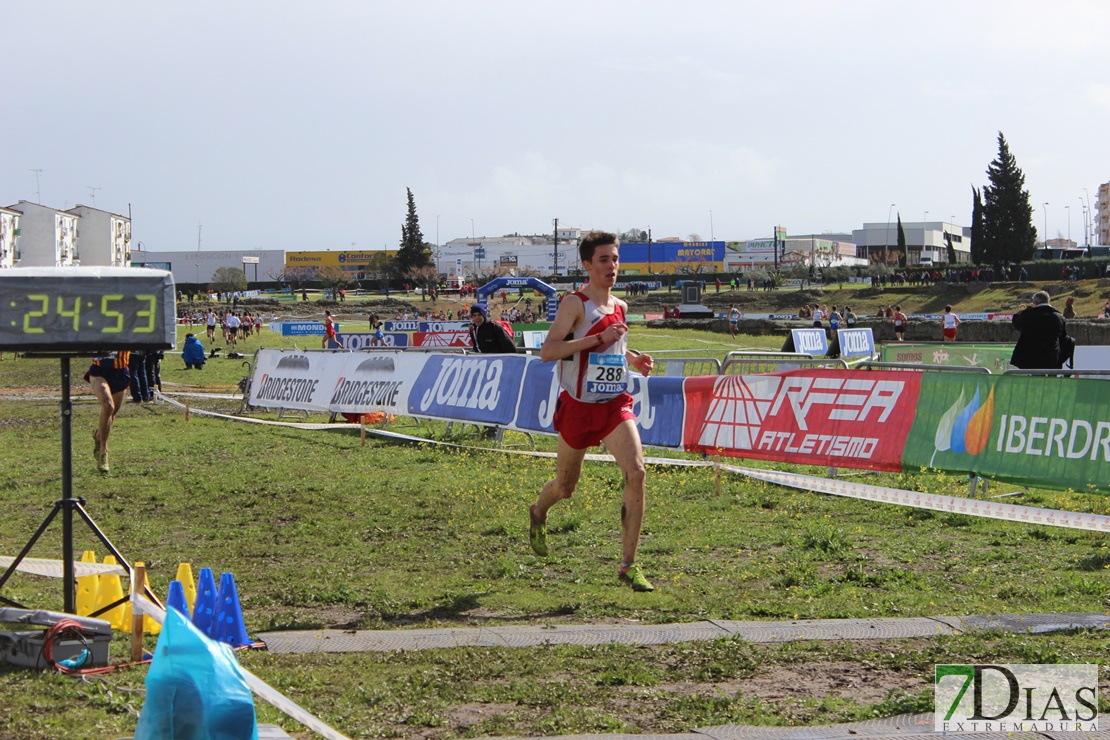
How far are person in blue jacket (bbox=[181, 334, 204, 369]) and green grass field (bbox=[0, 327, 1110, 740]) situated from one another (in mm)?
21971

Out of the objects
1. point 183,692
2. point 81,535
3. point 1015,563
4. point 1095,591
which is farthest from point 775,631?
point 81,535

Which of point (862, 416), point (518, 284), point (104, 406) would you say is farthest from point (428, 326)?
point (862, 416)

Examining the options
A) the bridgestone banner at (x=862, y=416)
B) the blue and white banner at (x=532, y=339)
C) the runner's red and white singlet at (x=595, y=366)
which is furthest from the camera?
the blue and white banner at (x=532, y=339)

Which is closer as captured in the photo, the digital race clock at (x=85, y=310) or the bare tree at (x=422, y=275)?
the digital race clock at (x=85, y=310)

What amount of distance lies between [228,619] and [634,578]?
94.7 inches

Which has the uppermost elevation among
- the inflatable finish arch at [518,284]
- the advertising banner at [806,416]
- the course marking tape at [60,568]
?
the inflatable finish arch at [518,284]

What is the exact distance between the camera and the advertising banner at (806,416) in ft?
38.5

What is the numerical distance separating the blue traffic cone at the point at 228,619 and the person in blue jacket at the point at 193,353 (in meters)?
32.0

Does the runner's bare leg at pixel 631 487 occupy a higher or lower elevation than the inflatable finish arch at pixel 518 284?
lower

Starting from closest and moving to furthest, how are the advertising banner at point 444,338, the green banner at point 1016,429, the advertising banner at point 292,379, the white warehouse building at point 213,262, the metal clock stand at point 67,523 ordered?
the metal clock stand at point 67,523 < the green banner at point 1016,429 < the advertising banner at point 292,379 < the advertising banner at point 444,338 < the white warehouse building at point 213,262

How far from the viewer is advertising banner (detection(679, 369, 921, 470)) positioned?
1175cm

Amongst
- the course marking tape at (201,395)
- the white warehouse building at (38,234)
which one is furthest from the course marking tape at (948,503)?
the white warehouse building at (38,234)

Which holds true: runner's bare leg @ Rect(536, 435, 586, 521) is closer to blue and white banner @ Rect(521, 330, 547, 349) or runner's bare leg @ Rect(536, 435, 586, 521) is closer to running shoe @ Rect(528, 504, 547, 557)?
running shoe @ Rect(528, 504, 547, 557)

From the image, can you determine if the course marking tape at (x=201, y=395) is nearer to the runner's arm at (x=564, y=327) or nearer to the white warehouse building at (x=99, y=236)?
the runner's arm at (x=564, y=327)
